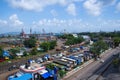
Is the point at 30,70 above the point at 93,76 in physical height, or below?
above

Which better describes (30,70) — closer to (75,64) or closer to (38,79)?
(38,79)

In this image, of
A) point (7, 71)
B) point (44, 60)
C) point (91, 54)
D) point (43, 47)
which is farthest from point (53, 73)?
point (43, 47)

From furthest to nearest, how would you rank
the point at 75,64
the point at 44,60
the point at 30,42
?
the point at 30,42 → the point at 44,60 → the point at 75,64

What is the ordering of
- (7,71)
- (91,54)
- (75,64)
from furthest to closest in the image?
1. (91,54)
2. (75,64)
3. (7,71)

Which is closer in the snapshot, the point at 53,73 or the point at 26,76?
the point at 26,76

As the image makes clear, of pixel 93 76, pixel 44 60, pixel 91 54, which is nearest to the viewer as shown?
pixel 93 76

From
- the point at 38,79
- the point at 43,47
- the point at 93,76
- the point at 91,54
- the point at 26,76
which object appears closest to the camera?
the point at 26,76

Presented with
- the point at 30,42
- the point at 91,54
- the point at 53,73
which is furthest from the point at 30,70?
the point at 30,42

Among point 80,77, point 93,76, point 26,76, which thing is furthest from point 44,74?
point 93,76

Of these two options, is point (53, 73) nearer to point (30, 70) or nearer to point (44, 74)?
point (44, 74)

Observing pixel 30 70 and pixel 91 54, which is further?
pixel 91 54
